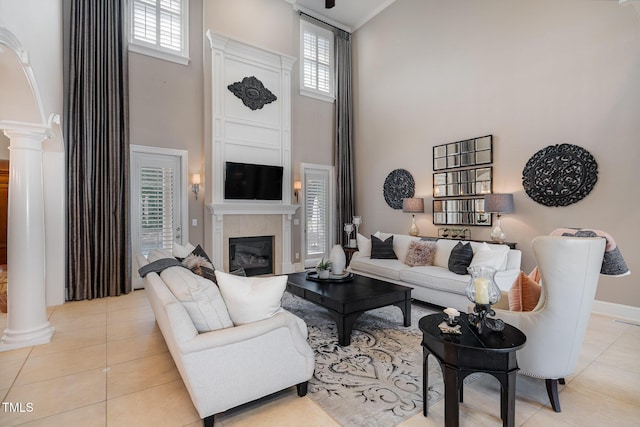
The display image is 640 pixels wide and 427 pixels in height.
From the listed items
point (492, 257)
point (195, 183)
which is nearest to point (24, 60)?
point (195, 183)

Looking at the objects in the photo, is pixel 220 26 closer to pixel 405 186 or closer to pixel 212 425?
pixel 405 186

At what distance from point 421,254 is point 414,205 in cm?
163

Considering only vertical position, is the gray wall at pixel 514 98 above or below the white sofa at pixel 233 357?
above

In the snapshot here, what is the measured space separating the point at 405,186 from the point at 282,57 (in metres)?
3.85

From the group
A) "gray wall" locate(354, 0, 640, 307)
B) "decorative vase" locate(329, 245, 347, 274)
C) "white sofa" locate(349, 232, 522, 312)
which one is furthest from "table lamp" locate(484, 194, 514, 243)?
"decorative vase" locate(329, 245, 347, 274)

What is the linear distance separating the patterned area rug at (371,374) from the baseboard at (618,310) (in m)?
2.62

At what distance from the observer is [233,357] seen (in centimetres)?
196

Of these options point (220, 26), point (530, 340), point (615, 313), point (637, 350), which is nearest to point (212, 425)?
point (530, 340)

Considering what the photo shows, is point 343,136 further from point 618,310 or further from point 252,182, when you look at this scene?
point 618,310

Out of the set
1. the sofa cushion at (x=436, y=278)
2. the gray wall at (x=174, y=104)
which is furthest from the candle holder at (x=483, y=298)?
the gray wall at (x=174, y=104)

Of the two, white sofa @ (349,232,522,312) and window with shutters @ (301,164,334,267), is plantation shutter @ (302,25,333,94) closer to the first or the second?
window with shutters @ (301,164,334,267)

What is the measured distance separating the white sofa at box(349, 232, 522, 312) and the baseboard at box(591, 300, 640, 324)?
4.02 ft

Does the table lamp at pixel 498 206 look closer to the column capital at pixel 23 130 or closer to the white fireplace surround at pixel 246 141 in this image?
the white fireplace surround at pixel 246 141

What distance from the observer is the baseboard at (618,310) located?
153 inches
